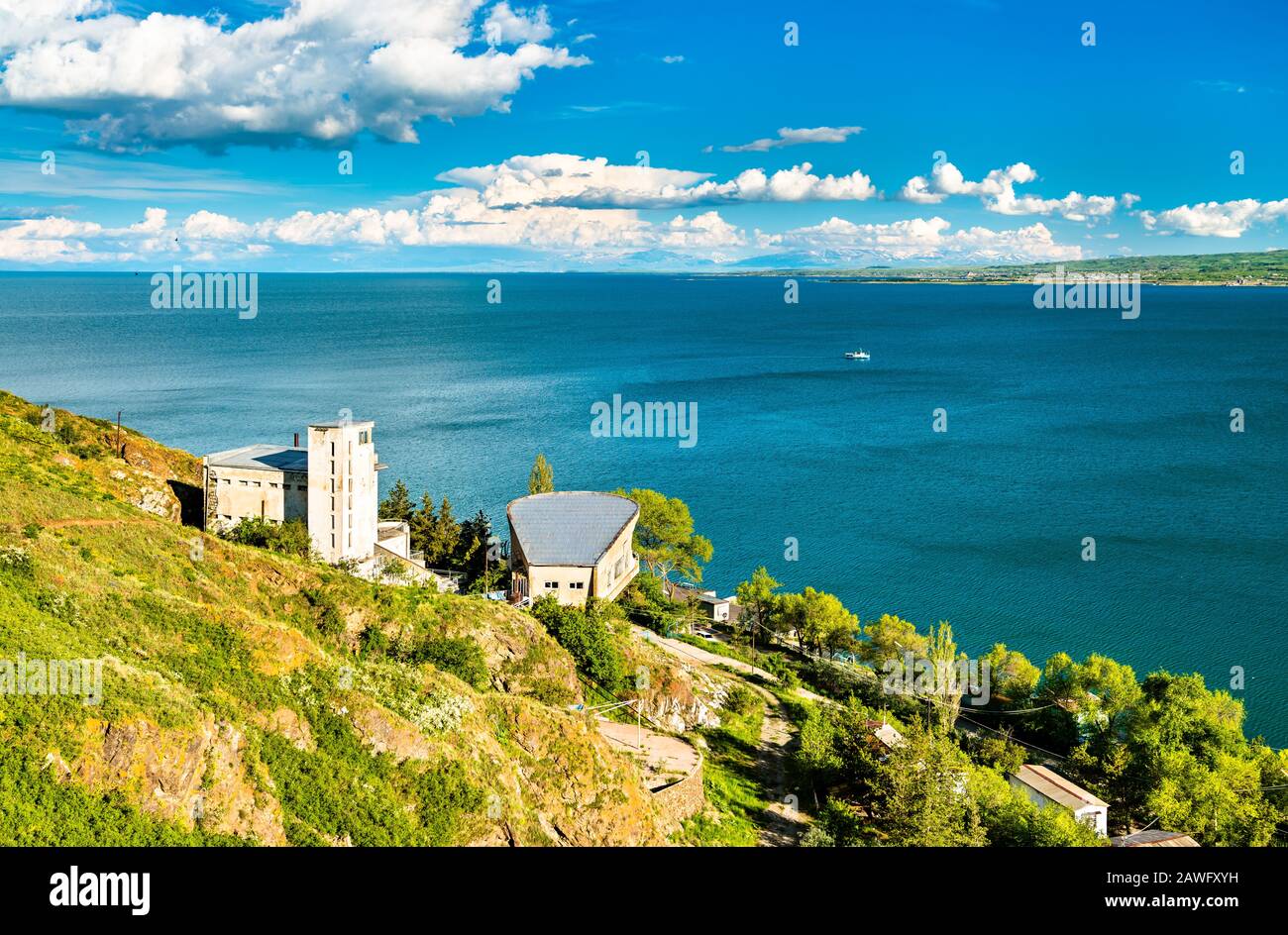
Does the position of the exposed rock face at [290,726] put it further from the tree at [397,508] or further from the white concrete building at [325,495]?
the tree at [397,508]

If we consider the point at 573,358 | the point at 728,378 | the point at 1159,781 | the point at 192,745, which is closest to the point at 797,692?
the point at 1159,781

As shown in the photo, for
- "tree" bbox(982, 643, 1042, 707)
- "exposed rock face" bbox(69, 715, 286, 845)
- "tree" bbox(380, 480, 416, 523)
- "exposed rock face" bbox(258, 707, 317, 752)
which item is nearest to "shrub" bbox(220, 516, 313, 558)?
"tree" bbox(380, 480, 416, 523)

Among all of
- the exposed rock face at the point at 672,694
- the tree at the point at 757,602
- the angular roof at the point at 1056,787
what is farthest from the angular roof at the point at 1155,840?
the tree at the point at 757,602

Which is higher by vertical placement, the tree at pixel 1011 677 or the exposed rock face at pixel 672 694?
the exposed rock face at pixel 672 694

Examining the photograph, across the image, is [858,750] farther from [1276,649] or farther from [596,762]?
[1276,649]

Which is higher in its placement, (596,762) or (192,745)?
(192,745)
